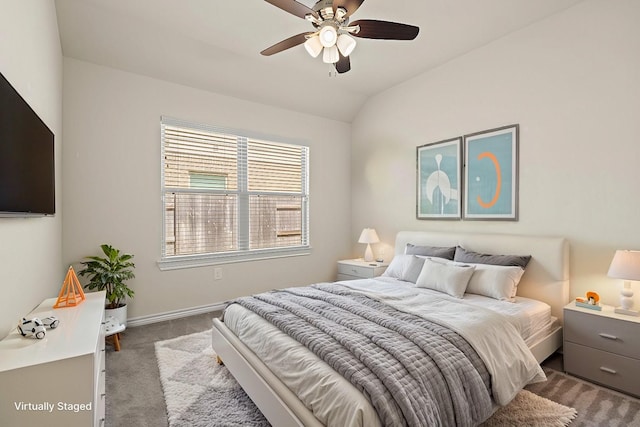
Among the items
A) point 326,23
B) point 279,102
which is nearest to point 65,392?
point 326,23

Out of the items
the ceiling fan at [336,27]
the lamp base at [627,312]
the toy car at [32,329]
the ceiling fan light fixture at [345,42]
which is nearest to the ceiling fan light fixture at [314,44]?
the ceiling fan at [336,27]

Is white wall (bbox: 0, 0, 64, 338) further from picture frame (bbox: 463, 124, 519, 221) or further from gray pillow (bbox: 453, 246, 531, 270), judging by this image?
picture frame (bbox: 463, 124, 519, 221)

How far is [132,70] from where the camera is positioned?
3.31m

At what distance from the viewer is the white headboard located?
105 inches

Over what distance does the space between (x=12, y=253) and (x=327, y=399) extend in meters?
1.67

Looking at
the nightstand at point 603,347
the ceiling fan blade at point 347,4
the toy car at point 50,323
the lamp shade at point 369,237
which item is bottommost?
the nightstand at point 603,347

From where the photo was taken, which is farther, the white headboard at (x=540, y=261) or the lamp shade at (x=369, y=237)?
the lamp shade at (x=369, y=237)

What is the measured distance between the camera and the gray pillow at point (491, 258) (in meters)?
2.79

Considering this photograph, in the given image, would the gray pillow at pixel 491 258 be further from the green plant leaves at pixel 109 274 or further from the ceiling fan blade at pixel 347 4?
the green plant leaves at pixel 109 274

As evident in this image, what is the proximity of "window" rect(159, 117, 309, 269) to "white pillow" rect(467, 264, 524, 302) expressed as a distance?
249 centimetres

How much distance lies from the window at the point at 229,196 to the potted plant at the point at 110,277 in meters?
0.55

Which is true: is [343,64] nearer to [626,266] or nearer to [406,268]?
[406,268]

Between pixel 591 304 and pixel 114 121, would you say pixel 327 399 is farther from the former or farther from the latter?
pixel 114 121

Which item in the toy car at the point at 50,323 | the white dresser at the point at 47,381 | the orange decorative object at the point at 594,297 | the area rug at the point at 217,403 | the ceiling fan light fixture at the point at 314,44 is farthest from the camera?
the orange decorative object at the point at 594,297
